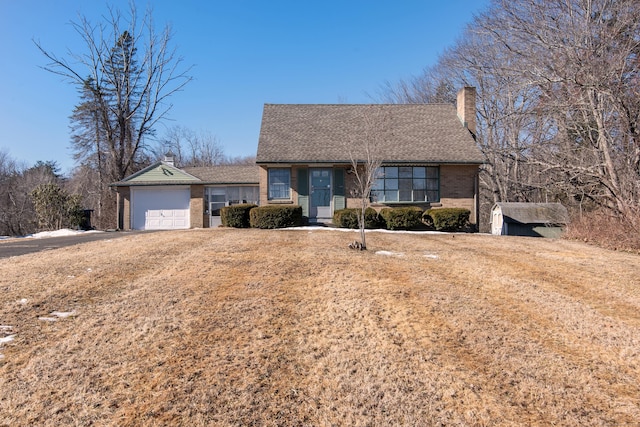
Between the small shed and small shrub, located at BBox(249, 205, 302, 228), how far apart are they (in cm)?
816

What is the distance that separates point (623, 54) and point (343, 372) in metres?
13.6

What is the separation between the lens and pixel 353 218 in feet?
47.9

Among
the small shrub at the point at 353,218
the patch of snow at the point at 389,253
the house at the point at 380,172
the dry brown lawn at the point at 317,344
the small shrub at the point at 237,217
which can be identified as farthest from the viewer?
the house at the point at 380,172

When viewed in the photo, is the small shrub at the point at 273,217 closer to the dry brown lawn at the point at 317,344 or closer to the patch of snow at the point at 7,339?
the dry brown lawn at the point at 317,344

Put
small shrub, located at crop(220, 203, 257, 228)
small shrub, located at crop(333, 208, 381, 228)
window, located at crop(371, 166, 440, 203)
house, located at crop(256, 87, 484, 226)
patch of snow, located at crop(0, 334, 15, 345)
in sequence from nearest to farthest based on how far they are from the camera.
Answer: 1. patch of snow, located at crop(0, 334, 15, 345)
2. small shrub, located at crop(333, 208, 381, 228)
3. small shrub, located at crop(220, 203, 257, 228)
4. house, located at crop(256, 87, 484, 226)
5. window, located at crop(371, 166, 440, 203)

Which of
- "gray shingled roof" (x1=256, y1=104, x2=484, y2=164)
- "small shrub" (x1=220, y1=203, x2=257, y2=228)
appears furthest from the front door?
"small shrub" (x1=220, y1=203, x2=257, y2=228)

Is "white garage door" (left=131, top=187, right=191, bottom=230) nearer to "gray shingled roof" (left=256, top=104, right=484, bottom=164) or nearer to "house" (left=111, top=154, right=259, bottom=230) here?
"house" (left=111, top=154, right=259, bottom=230)

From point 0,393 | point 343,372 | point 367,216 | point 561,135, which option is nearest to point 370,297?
point 343,372

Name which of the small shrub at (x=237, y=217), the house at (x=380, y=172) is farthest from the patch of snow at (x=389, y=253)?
the small shrub at (x=237, y=217)

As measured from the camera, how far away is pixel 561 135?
1598 centimetres

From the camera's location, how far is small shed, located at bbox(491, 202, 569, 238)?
14.1 meters

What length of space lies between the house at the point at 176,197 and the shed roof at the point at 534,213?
38.7ft

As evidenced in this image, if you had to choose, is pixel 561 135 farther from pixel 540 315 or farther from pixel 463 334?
pixel 463 334

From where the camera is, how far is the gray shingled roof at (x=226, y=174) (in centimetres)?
1981
